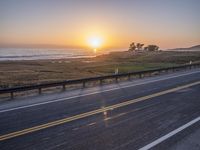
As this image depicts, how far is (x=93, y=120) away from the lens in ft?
30.1

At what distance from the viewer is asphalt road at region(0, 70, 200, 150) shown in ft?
23.0

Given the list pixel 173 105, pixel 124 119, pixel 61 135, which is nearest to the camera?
pixel 61 135

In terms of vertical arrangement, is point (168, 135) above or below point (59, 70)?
above

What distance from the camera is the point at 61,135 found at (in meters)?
7.55

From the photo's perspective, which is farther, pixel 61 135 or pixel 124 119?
pixel 124 119

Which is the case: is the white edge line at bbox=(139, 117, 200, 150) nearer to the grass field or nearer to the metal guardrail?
the metal guardrail

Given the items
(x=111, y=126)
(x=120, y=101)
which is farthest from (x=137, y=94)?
(x=111, y=126)

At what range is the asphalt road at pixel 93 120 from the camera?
23.0ft

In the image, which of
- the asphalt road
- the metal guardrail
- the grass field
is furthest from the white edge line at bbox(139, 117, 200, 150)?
the grass field

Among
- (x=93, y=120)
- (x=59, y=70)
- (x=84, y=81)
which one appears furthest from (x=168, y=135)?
(x=59, y=70)

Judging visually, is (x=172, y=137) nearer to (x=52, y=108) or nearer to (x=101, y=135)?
(x=101, y=135)

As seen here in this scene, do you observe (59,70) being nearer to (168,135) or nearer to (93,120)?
(93,120)

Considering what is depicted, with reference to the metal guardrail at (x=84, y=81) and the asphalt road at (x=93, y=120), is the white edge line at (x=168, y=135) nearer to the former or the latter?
the asphalt road at (x=93, y=120)

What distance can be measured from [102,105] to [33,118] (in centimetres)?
346
